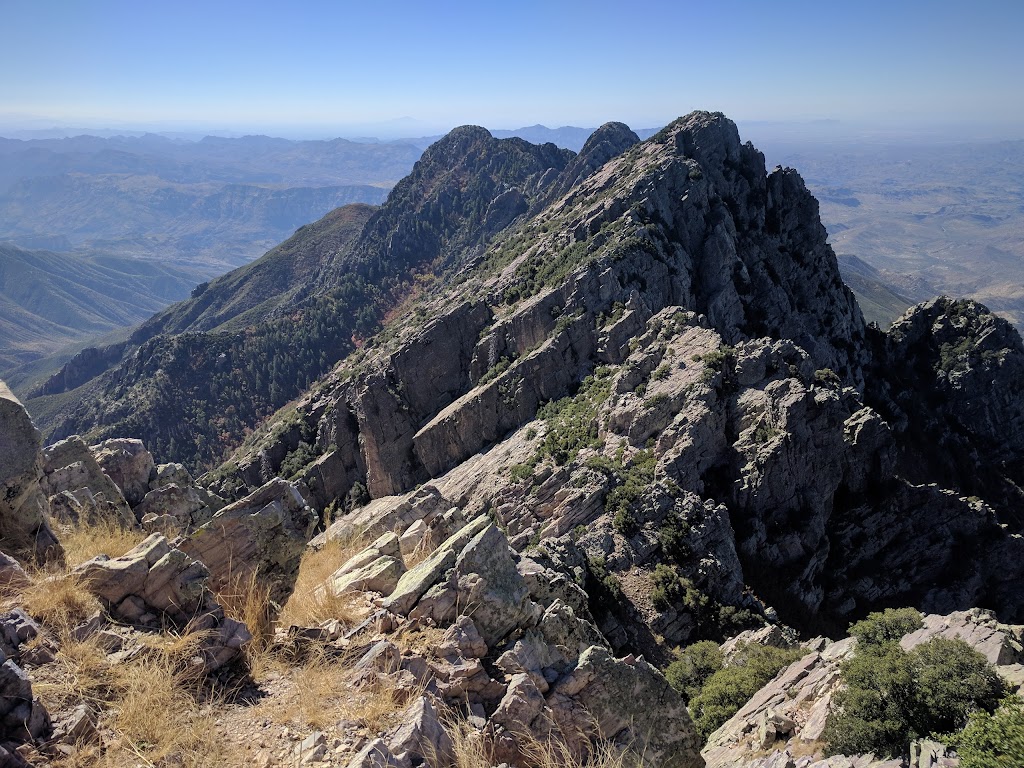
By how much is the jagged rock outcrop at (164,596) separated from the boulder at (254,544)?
1360mm

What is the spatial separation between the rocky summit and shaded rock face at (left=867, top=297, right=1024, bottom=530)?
0.29m

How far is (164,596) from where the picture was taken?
30.1ft

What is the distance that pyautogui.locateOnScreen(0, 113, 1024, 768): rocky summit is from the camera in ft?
27.5

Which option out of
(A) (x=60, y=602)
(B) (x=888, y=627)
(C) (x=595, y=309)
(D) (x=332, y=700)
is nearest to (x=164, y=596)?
(A) (x=60, y=602)

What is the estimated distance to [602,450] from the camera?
3666cm

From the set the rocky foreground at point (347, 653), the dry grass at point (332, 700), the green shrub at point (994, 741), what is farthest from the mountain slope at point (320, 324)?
the green shrub at point (994, 741)

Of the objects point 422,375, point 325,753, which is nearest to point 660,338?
point 422,375

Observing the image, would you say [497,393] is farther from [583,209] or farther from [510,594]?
[510,594]

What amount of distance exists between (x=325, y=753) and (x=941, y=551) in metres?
37.3

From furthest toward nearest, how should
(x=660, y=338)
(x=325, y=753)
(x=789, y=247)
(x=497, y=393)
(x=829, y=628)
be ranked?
(x=789, y=247), (x=497, y=393), (x=660, y=338), (x=829, y=628), (x=325, y=753)

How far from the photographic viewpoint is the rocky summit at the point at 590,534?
8.38 metres

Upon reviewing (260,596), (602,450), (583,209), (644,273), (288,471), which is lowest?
(288,471)

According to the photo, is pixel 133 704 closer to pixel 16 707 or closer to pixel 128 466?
pixel 16 707

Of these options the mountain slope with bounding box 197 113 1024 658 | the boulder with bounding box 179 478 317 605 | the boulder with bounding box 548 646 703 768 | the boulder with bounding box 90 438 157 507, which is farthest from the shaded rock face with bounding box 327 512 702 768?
the boulder with bounding box 90 438 157 507
